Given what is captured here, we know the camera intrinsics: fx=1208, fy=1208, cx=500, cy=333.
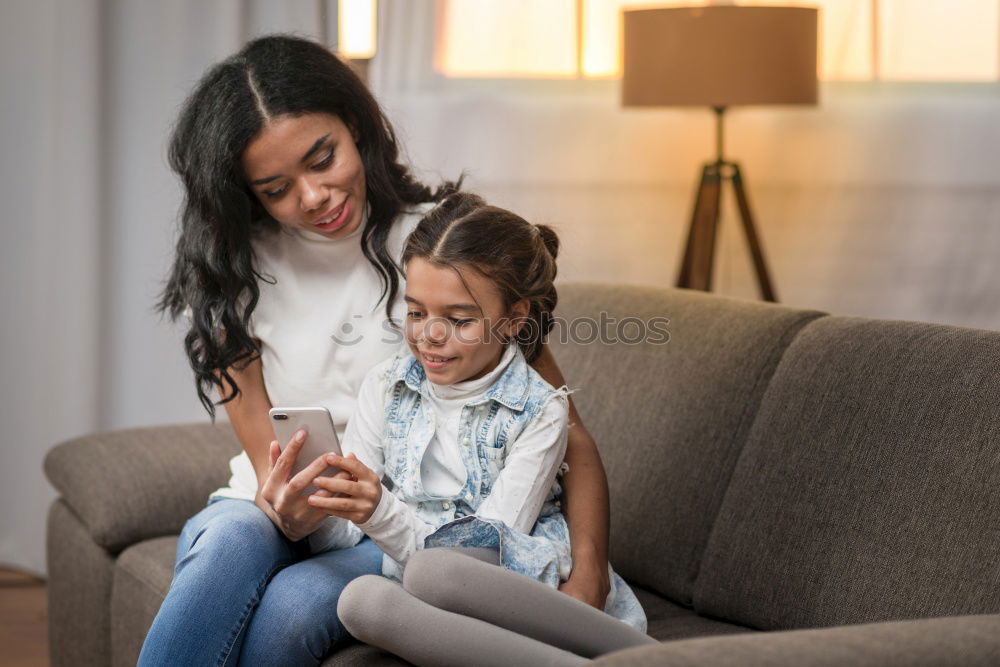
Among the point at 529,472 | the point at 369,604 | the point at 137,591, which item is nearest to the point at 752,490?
the point at 529,472

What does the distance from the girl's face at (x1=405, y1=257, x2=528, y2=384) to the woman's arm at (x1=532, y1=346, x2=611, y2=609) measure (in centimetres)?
17

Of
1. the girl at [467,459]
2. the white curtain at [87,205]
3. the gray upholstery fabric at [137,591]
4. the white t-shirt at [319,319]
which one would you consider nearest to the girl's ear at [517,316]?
the girl at [467,459]

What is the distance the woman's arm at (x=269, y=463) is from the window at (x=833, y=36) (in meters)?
1.81

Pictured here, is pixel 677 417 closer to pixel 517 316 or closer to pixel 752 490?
pixel 752 490

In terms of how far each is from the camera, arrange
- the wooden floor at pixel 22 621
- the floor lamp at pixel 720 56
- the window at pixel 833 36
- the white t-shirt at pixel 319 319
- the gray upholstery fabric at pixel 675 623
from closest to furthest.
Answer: the gray upholstery fabric at pixel 675 623 → the white t-shirt at pixel 319 319 → the wooden floor at pixel 22 621 → the floor lamp at pixel 720 56 → the window at pixel 833 36

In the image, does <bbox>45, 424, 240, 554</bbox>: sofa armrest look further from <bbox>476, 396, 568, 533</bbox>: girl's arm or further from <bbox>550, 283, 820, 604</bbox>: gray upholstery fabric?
<bbox>476, 396, 568, 533</bbox>: girl's arm

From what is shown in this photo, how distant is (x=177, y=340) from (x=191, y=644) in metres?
1.93

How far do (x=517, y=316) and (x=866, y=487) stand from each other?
0.49 meters

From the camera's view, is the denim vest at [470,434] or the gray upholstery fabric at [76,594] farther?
the gray upholstery fabric at [76,594]

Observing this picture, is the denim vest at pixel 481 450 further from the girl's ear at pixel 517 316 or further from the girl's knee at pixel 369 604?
the girl's knee at pixel 369 604

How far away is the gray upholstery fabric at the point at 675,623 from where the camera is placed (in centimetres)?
160

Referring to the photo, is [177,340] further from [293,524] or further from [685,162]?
[293,524]

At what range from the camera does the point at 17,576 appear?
3232mm

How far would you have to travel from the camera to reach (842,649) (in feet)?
3.52
